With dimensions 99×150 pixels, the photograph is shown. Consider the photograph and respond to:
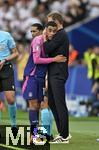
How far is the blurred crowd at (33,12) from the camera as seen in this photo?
25.3 meters

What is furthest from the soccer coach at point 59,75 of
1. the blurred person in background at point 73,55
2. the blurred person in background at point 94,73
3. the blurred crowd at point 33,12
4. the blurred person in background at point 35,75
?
the blurred crowd at point 33,12

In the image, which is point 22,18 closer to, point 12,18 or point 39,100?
point 12,18

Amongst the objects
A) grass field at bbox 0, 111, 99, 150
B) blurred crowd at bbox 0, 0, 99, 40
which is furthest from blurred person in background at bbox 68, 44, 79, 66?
grass field at bbox 0, 111, 99, 150

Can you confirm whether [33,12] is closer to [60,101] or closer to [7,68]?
[7,68]

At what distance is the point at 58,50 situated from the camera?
11648 millimetres

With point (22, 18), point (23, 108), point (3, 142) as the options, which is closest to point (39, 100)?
point (3, 142)

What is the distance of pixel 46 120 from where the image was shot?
12.1 m

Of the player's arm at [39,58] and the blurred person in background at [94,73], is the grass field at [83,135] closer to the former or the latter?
the player's arm at [39,58]

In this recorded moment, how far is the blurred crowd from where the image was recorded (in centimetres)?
2533

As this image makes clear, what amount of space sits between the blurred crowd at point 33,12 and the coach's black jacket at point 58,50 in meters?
13.6

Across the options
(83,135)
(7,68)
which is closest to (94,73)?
(83,135)

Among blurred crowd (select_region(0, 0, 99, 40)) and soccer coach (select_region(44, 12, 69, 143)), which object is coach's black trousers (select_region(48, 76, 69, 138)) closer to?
soccer coach (select_region(44, 12, 69, 143))

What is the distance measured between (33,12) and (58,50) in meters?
14.8

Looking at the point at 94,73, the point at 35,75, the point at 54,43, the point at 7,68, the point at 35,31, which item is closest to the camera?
the point at 54,43
